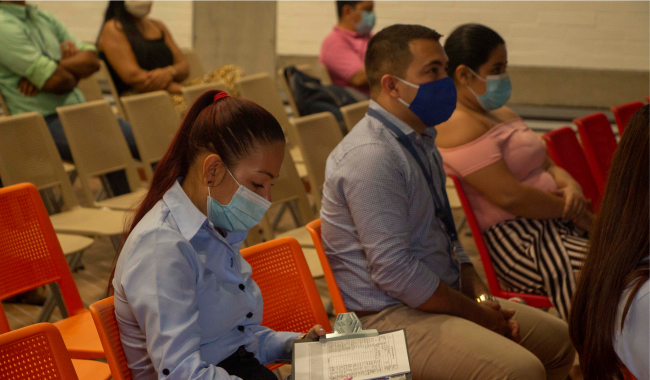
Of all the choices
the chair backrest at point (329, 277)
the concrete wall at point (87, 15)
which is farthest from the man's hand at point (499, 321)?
the concrete wall at point (87, 15)

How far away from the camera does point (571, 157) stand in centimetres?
306

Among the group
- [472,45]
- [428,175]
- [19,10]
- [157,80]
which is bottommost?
[157,80]

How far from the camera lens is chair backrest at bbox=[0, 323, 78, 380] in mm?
1271

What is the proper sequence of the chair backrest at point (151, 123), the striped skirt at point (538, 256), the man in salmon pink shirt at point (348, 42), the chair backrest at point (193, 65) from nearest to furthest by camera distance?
1. the striped skirt at point (538, 256)
2. the chair backrest at point (151, 123)
3. the man in salmon pink shirt at point (348, 42)
4. the chair backrest at point (193, 65)

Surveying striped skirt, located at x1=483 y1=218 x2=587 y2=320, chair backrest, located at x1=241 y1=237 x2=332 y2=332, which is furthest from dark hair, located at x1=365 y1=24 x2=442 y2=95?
striped skirt, located at x1=483 y1=218 x2=587 y2=320

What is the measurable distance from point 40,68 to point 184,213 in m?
2.88

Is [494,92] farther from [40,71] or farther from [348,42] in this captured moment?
[40,71]

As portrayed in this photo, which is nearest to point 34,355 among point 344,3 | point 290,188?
point 290,188

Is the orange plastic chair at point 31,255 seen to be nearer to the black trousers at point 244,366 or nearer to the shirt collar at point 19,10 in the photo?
the black trousers at point 244,366

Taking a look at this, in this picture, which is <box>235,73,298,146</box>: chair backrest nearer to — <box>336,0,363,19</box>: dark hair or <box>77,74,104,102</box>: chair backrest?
<box>336,0,363,19</box>: dark hair

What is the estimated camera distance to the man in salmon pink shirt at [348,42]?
4660mm

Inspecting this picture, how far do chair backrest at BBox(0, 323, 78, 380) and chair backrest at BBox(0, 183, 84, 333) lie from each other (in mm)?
847

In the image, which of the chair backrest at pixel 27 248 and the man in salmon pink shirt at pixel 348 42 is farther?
the man in salmon pink shirt at pixel 348 42

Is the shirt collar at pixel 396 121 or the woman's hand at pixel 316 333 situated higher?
the shirt collar at pixel 396 121
